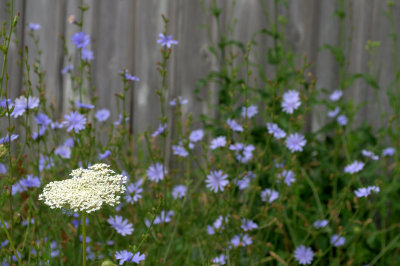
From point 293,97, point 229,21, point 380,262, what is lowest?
point 380,262

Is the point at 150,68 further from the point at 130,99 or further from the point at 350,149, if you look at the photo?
the point at 350,149

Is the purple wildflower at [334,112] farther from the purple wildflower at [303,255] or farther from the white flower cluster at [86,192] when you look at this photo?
the white flower cluster at [86,192]

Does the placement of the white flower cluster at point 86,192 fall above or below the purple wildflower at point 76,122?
below

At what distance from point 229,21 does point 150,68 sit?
0.58 m

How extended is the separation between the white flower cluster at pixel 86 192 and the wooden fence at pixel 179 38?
2288 mm

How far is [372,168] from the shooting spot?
2838mm

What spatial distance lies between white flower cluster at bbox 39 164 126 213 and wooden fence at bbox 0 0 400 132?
2.29 m

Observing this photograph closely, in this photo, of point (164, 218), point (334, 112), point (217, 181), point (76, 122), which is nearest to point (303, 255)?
point (217, 181)

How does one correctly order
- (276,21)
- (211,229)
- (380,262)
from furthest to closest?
(276,21) → (380,262) → (211,229)

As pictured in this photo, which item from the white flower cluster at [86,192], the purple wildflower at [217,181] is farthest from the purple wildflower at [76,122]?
the white flower cluster at [86,192]

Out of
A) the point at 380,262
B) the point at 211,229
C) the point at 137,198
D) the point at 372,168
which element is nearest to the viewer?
the point at 137,198

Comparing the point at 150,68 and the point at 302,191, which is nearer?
the point at 302,191

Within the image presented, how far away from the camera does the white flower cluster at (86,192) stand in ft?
3.28

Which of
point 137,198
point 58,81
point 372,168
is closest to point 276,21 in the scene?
point 372,168
